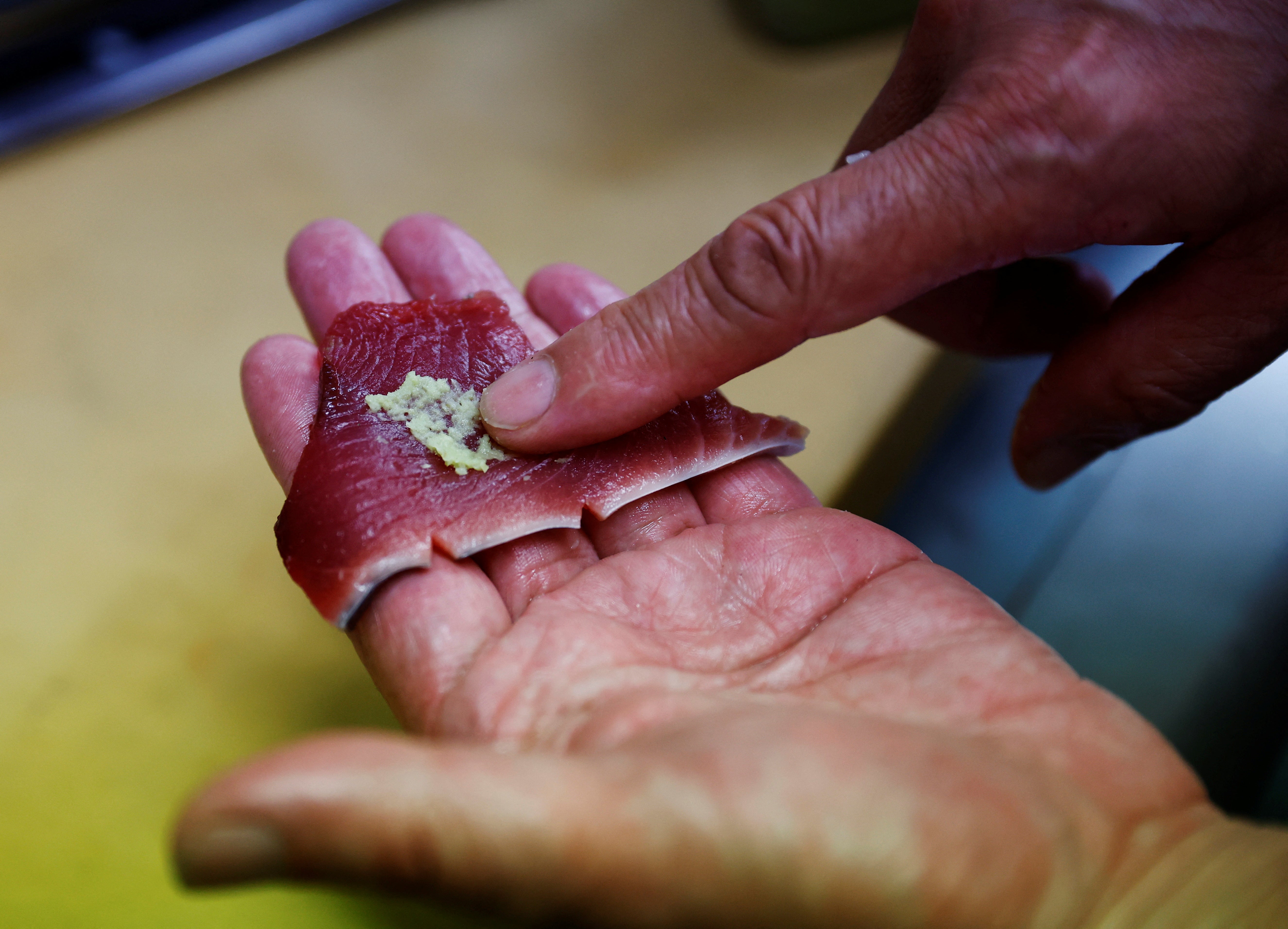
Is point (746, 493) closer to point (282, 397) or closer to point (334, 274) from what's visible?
point (282, 397)

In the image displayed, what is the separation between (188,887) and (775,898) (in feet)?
1.70

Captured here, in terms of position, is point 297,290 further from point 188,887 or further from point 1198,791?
point 1198,791

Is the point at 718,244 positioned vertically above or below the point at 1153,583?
above

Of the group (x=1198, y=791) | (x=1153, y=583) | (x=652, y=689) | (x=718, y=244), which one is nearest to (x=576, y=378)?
(x=718, y=244)

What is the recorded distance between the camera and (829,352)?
217 centimetres

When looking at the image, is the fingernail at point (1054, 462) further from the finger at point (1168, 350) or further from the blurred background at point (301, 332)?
the blurred background at point (301, 332)

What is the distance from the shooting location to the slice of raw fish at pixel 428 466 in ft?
4.15

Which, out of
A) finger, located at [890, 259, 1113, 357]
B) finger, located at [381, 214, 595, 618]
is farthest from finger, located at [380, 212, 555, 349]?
finger, located at [890, 259, 1113, 357]

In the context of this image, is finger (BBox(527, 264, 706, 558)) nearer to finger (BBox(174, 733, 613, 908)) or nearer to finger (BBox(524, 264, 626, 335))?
finger (BBox(524, 264, 626, 335))

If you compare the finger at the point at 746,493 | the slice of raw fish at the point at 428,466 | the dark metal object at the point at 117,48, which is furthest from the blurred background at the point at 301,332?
the slice of raw fish at the point at 428,466

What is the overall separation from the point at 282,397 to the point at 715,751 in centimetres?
108

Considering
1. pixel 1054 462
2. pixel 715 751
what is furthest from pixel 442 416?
pixel 1054 462

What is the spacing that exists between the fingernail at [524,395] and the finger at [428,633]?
9.2 inches

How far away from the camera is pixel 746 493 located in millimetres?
1497
